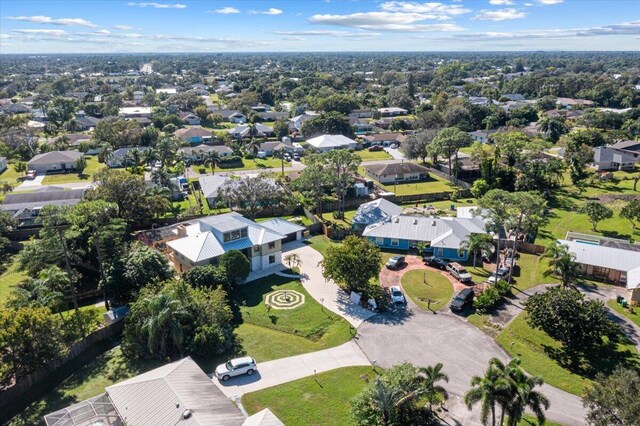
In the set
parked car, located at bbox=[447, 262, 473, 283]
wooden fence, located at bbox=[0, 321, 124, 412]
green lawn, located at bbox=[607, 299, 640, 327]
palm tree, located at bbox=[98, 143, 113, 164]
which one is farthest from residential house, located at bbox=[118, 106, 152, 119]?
green lawn, located at bbox=[607, 299, 640, 327]

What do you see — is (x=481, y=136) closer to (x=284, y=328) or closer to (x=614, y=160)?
(x=614, y=160)

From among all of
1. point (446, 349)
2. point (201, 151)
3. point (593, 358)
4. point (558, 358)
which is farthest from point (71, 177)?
point (593, 358)

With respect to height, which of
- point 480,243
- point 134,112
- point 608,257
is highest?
point 134,112

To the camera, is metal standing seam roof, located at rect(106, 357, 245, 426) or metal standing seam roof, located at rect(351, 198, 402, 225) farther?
metal standing seam roof, located at rect(351, 198, 402, 225)

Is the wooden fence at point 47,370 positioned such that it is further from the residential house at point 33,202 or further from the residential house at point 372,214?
the residential house at point 33,202

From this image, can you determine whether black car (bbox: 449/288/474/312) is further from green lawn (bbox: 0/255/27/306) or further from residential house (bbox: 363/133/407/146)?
residential house (bbox: 363/133/407/146)

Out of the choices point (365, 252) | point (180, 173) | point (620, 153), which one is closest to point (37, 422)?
point (365, 252)

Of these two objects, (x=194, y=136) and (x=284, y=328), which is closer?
(x=284, y=328)
